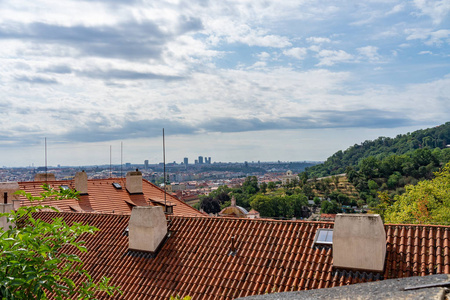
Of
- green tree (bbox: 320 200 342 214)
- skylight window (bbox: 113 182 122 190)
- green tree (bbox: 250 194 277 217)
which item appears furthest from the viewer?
green tree (bbox: 320 200 342 214)

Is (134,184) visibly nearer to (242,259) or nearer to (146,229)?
(146,229)

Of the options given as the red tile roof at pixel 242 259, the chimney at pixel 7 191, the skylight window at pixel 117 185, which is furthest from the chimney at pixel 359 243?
the skylight window at pixel 117 185

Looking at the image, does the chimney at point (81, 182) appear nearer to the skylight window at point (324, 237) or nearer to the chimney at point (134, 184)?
the chimney at point (134, 184)

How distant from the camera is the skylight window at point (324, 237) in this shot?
11.4 meters

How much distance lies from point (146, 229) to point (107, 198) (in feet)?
43.4

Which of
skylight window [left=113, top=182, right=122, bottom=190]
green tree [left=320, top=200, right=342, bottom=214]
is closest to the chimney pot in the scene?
skylight window [left=113, top=182, right=122, bottom=190]

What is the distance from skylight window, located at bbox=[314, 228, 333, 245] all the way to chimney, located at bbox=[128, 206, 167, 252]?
519 cm

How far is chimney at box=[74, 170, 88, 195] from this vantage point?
81.3 ft

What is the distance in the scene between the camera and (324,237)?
1164 cm

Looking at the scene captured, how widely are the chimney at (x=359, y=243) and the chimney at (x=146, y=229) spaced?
5.83 meters

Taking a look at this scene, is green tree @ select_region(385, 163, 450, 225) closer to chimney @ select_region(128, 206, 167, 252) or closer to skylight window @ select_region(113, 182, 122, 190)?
skylight window @ select_region(113, 182, 122, 190)

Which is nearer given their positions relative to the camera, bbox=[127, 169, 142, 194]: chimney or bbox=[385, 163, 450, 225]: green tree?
bbox=[127, 169, 142, 194]: chimney

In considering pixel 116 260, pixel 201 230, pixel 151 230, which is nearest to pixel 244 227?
pixel 201 230

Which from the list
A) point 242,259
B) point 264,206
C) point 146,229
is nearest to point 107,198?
point 146,229
